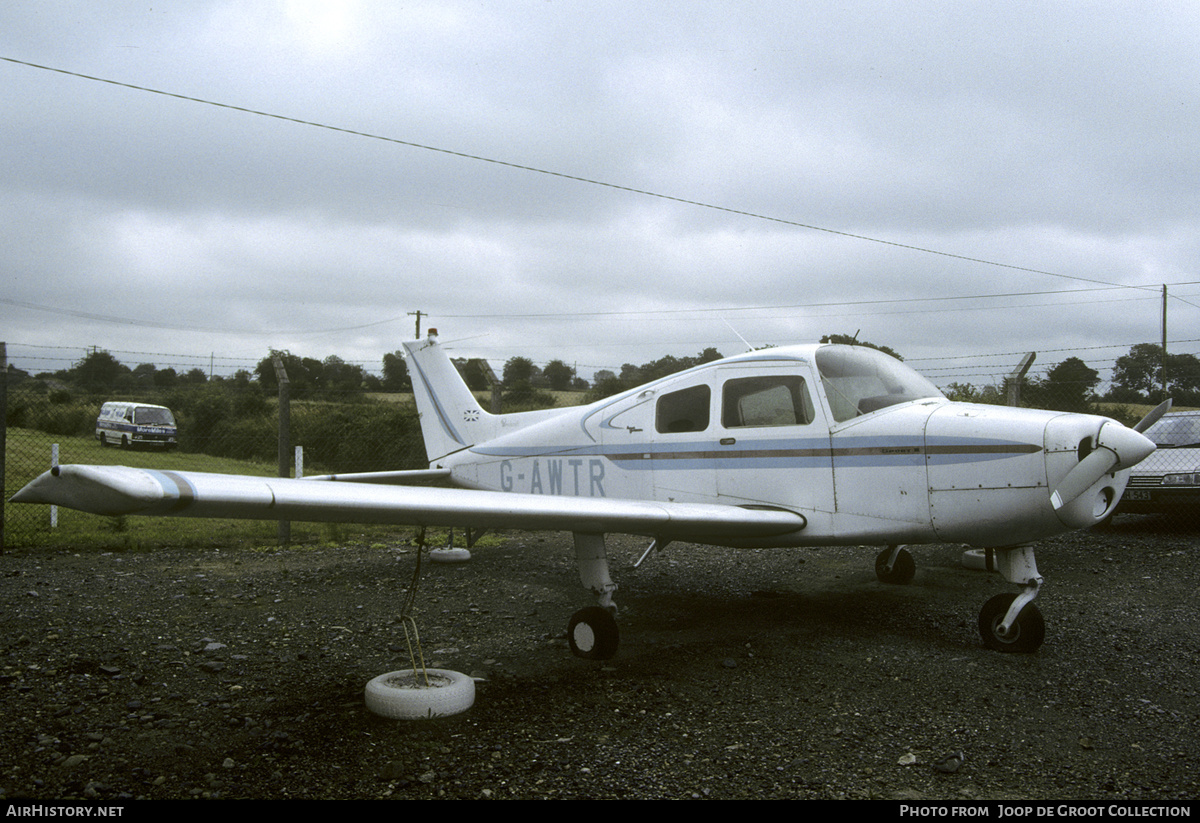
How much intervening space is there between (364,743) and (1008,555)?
Answer: 4.35m

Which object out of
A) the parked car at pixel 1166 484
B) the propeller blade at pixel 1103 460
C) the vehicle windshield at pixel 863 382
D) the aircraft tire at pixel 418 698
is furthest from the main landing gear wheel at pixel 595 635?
the parked car at pixel 1166 484

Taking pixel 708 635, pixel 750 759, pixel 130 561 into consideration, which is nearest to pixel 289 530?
pixel 130 561

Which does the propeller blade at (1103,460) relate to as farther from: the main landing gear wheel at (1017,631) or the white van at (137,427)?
the white van at (137,427)

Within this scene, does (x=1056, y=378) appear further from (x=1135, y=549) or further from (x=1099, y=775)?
(x=1099, y=775)

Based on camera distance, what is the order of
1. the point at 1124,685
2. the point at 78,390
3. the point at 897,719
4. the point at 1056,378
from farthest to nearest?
the point at 78,390 < the point at 1056,378 < the point at 1124,685 < the point at 897,719

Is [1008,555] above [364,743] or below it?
above

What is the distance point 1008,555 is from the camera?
208 inches

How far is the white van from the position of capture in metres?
30.3

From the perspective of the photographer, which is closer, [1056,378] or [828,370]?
[828,370]

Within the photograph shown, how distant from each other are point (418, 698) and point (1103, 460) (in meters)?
4.30

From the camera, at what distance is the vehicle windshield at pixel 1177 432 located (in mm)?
10091

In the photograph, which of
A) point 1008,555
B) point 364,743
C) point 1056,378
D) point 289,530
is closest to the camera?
point 364,743

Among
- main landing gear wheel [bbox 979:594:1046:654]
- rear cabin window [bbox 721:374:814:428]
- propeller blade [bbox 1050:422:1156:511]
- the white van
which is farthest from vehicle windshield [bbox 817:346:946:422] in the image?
the white van

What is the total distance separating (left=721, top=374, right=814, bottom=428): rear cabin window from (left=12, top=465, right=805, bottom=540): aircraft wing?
2.32ft
